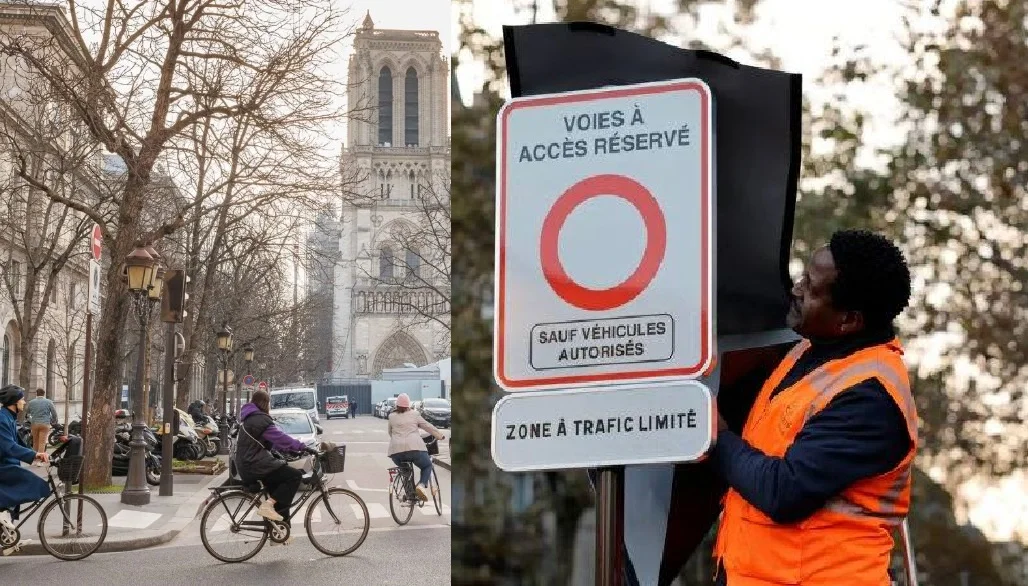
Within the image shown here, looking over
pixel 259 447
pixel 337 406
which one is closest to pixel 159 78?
pixel 259 447

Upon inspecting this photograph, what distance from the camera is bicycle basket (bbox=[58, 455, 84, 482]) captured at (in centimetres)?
1339

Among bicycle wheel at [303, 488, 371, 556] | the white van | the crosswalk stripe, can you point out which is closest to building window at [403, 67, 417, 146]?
the white van

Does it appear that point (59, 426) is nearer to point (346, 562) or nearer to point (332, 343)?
point (346, 562)

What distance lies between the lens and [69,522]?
43.0 feet

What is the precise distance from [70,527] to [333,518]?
2.97 m


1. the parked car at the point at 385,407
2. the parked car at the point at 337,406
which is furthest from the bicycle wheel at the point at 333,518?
the parked car at the point at 337,406

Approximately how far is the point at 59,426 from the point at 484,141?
95.3 feet

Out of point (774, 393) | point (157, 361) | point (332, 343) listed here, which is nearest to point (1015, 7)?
point (774, 393)

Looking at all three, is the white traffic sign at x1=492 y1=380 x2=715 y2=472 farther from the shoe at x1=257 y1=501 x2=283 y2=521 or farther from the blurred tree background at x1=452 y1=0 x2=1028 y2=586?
the shoe at x1=257 y1=501 x2=283 y2=521

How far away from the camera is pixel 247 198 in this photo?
2366 centimetres

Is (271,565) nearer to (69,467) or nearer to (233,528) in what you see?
(233,528)

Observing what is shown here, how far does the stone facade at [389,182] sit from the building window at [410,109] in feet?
0.17

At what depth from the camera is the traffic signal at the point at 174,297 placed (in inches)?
805

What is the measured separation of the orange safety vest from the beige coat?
13846mm
